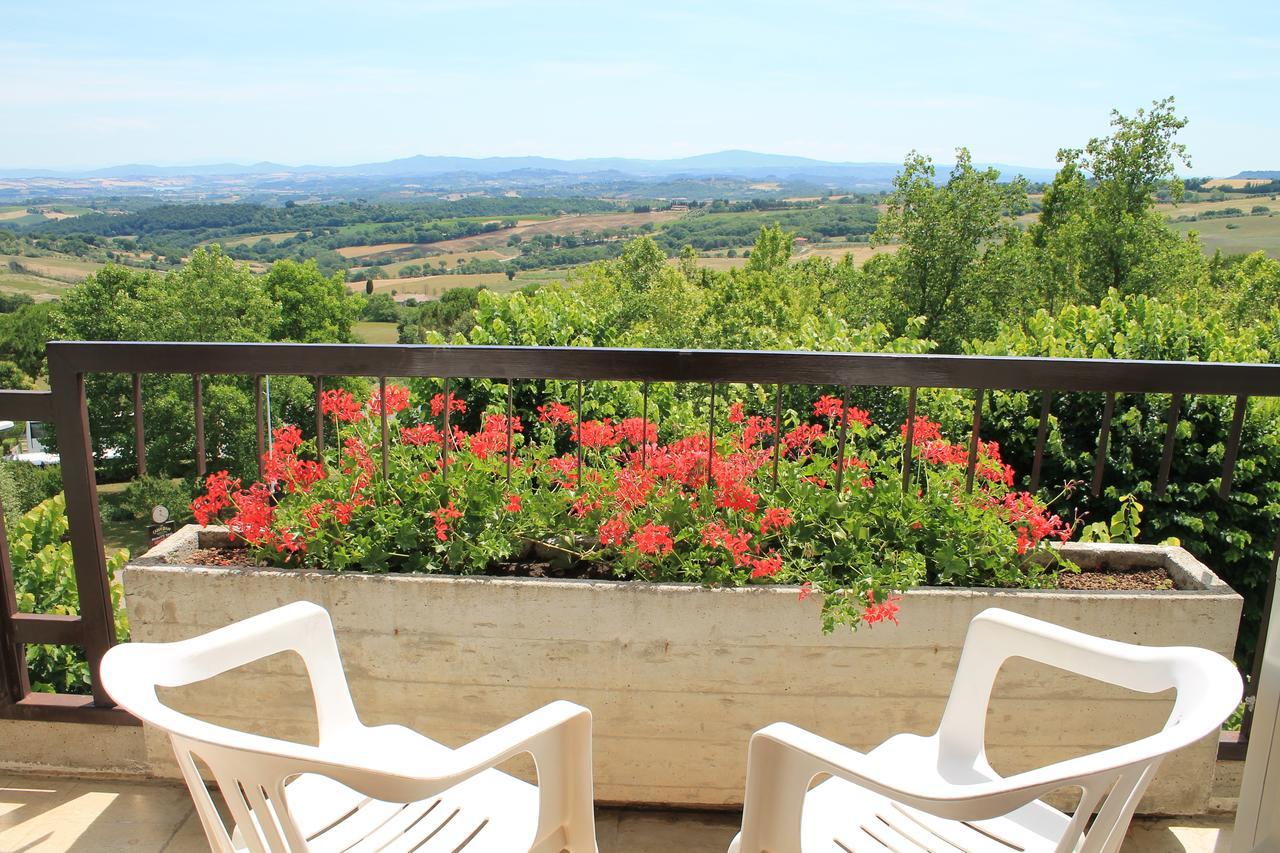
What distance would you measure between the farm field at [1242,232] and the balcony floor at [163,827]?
57024mm

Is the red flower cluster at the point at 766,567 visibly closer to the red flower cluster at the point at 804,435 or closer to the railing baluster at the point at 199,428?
the red flower cluster at the point at 804,435

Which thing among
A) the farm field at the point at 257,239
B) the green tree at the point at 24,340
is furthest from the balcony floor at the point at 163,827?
the farm field at the point at 257,239

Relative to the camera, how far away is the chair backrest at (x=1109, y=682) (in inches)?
42.7

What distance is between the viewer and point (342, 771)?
3.47 feet

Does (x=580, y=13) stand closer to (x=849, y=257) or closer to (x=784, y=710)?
(x=784, y=710)

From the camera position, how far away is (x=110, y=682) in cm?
117

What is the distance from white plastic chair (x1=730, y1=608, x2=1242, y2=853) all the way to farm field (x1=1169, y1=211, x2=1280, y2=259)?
189 feet

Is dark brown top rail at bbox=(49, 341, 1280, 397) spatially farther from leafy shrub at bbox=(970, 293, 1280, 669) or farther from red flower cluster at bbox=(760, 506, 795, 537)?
leafy shrub at bbox=(970, 293, 1280, 669)

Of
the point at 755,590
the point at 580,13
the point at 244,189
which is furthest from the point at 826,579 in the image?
the point at 244,189

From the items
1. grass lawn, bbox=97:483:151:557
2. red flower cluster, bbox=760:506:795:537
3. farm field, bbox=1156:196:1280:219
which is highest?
farm field, bbox=1156:196:1280:219

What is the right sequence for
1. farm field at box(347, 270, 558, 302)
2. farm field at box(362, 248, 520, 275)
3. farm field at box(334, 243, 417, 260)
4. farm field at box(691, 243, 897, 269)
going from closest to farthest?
farm field at box(691, 243, 897, 269), farm field at box(347, 270, 558, 302), farm field at box(334, 243, 417, 260), farm field at box(362, 248, 520, 275)

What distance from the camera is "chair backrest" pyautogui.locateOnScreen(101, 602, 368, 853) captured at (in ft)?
3.51

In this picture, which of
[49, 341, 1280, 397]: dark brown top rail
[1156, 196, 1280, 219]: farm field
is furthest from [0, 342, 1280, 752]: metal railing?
[1156, 196, 1280, 219]: farm field

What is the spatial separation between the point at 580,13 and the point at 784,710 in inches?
760
